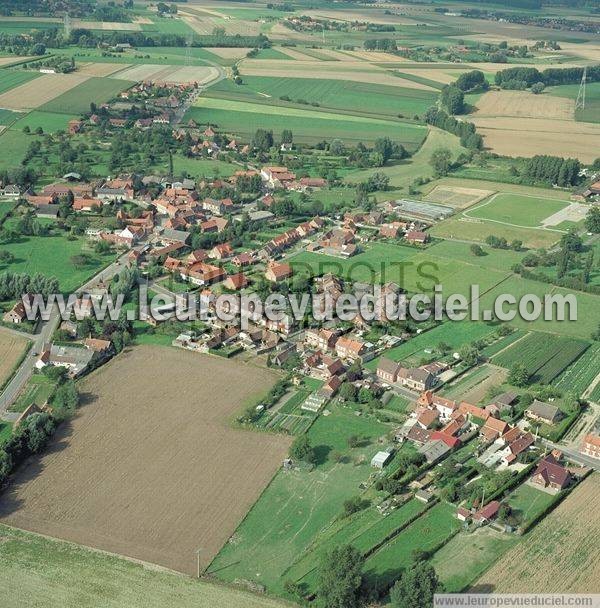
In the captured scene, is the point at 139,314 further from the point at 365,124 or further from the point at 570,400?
the point at 365,124

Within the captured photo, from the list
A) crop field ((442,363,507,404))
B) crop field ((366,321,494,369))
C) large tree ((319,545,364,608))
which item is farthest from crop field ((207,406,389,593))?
crop field ((366,321,494,369))

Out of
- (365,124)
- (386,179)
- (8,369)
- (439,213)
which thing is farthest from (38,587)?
(365,124)

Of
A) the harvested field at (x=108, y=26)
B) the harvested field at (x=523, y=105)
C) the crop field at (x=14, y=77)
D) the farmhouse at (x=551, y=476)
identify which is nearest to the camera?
the farmhouse at (x=551, y=476)

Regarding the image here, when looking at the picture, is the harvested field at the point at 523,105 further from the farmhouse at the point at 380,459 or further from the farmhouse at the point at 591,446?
the farmhouse at the point at 380,459

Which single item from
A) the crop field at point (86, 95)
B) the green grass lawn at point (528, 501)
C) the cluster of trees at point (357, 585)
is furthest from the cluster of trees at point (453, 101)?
the cluster of trees at point (357, 585)

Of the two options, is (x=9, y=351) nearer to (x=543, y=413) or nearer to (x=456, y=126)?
(x=543, y=413)

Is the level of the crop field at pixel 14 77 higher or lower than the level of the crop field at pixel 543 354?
higher

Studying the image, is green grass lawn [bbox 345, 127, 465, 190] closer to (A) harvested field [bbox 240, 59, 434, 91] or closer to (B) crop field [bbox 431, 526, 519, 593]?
(A) harvested field [bbox 240, 59, 434, 91]
